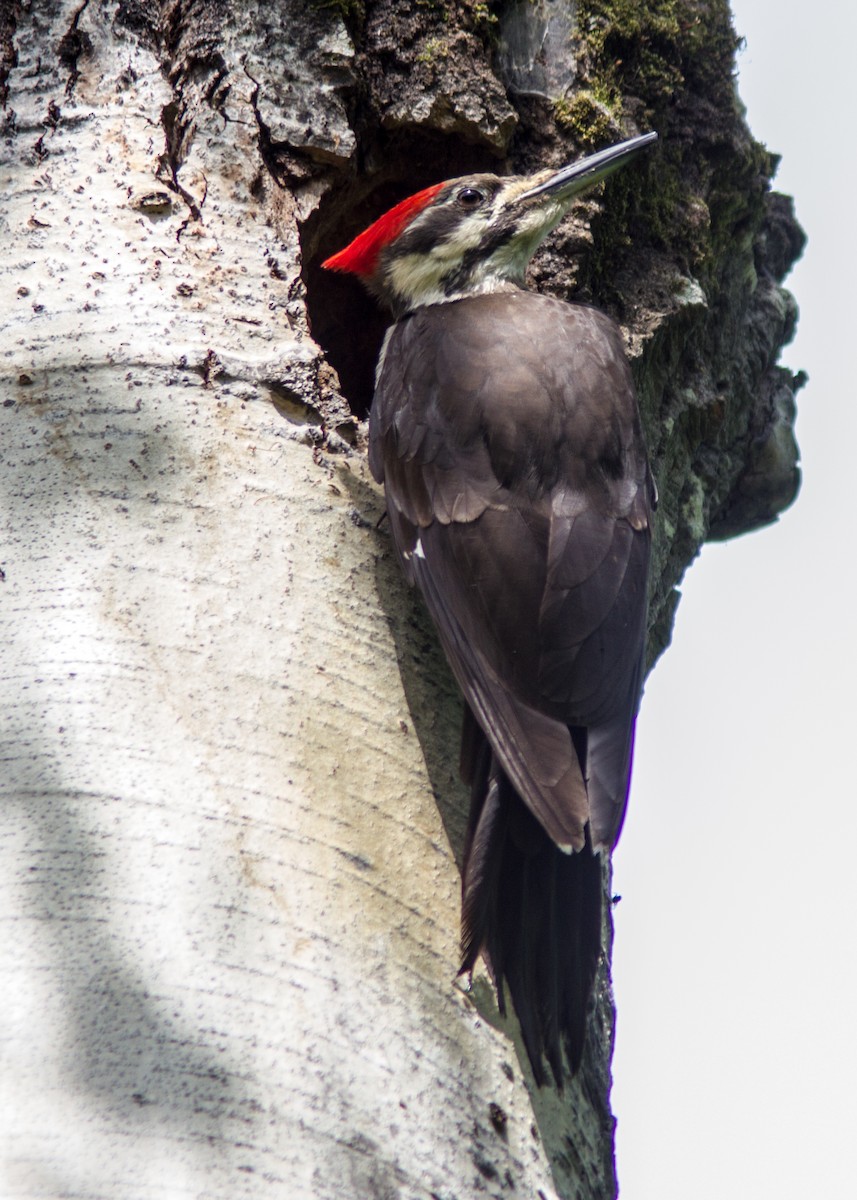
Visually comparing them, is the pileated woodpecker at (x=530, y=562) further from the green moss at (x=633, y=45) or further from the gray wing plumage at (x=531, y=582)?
the green moss at (x=633, y=45)

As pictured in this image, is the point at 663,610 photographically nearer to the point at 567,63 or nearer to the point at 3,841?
the point at 567,63

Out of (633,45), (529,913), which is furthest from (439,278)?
(529,913)

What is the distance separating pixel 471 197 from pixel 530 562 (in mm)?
1440

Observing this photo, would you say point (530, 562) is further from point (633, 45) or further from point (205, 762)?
point (633, 45)

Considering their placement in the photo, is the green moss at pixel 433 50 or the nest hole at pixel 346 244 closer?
the green moss at pixel 433 50

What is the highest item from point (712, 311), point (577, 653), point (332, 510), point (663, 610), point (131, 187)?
point (712, 311)

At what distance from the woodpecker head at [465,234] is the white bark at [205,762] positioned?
2.81ft

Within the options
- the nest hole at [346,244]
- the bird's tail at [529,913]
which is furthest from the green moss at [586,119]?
the bird's tail at [529,913]

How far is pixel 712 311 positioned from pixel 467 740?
1.84 metres

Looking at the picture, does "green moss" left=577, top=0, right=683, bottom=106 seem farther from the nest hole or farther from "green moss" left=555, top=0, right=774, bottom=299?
the nest hole

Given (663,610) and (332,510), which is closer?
(332,510)

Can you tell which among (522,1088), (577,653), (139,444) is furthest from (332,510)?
(522,1088)

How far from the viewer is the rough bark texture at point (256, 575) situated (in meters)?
1.73

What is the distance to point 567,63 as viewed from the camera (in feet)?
11.7
